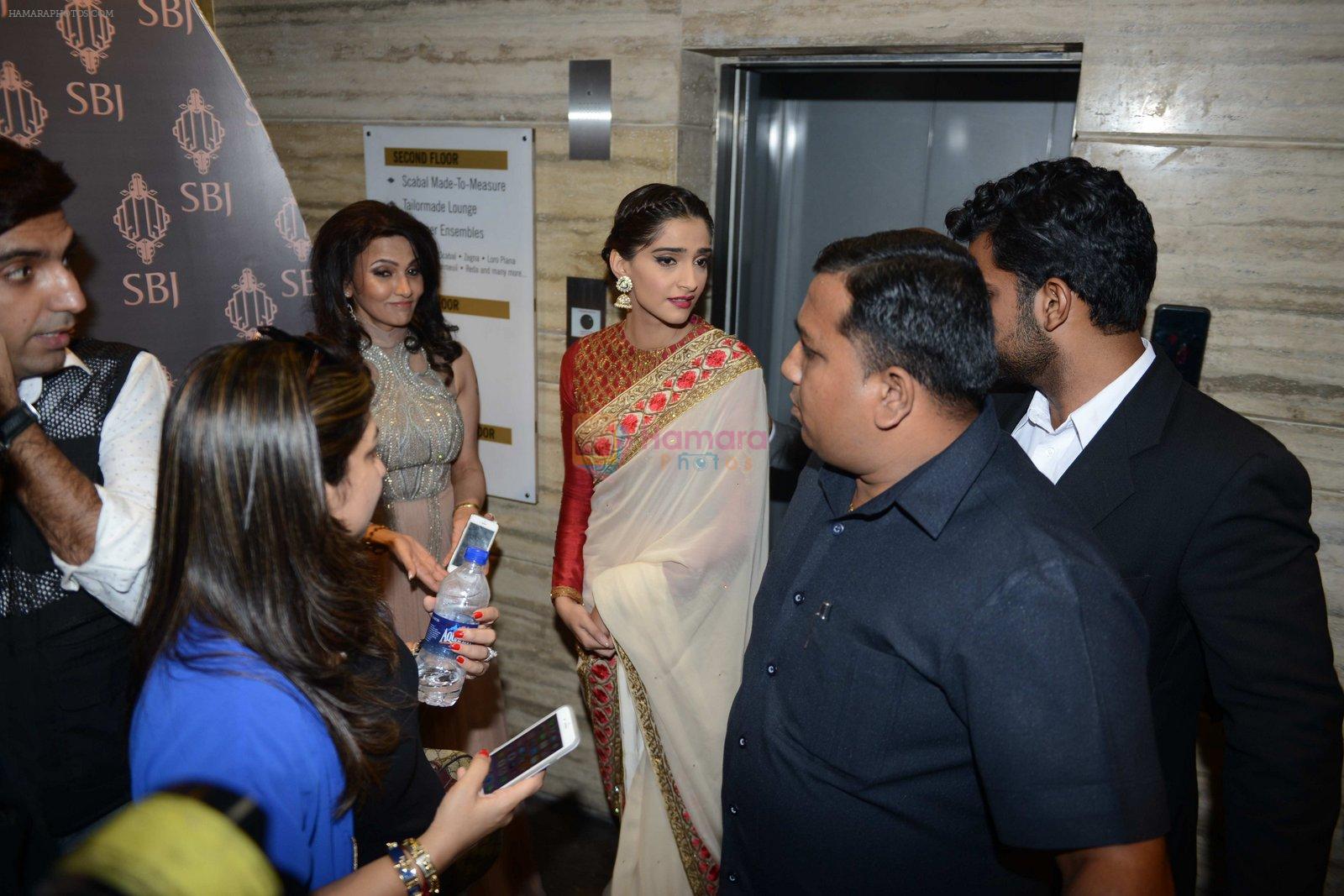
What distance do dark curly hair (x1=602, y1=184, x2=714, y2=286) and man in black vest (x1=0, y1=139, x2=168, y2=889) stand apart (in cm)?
115

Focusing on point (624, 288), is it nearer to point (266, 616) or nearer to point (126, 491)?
point (126, 491)

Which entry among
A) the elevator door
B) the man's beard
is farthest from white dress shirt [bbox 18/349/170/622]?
the elevator door

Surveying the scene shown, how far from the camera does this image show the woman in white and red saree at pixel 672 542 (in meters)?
2.22

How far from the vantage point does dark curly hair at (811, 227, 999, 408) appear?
47.7 inches

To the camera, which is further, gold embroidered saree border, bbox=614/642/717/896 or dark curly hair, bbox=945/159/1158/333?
gold embroidered saree border, bbox=614/642/717/896

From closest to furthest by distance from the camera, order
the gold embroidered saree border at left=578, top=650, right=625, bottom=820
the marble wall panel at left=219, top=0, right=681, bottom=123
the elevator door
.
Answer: the gold embroidered saree border at left=578, top=650, right=625, bottom=820 < the marble wall panel at left=219, top=0, right=681, bottom=123 < the elevator door

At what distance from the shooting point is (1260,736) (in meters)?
1.37

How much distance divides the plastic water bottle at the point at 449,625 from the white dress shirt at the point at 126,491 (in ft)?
1.59

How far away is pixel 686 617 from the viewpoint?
7.34 ft

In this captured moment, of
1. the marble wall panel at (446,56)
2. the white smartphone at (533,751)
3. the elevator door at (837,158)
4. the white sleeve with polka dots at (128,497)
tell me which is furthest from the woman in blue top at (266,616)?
the elevator door at (837,158)

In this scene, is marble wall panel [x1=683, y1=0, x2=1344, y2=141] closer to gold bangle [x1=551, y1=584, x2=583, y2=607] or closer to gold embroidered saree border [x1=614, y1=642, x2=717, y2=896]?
gold bangle [x1=551, y1=584, x2=583, y2=607]

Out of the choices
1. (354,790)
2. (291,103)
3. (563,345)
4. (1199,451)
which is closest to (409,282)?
(563,345)

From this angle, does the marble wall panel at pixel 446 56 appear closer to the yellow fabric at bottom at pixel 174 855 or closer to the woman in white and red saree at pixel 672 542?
the woman in white and red saree at pixel 672 542

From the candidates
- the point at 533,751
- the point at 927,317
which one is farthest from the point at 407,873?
the point at 927,317
